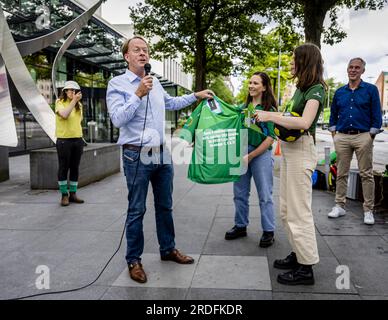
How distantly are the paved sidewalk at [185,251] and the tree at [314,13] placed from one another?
4.48 metres

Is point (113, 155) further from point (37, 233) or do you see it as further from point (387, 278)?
point (387, 278)

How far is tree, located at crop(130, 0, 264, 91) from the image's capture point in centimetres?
1914

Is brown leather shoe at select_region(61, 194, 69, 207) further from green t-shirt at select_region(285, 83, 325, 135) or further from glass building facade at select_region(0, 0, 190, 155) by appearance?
glass building facade at select_region(0, 0, 190, 155)

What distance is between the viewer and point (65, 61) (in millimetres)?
20016

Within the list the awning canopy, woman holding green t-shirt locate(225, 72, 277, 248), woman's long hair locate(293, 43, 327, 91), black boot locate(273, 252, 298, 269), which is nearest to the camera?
woman's long hair locate(293, 43, 327, 91)

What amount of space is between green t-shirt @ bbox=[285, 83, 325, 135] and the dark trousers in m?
4.44

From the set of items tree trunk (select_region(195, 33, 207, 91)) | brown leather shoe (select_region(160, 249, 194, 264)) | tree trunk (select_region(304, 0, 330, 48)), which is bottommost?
brown leather shoe (select_region(160, 249, 194, 264))

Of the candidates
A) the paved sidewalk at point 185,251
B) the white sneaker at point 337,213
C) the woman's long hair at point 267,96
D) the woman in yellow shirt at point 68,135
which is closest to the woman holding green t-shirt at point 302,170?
the paved sidewalk at point 185,251

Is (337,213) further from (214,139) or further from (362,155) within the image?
(214,139)

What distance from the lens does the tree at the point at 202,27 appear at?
19.1 metres

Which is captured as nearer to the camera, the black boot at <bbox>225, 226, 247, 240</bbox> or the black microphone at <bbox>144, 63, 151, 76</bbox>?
the black microphone at <bbox>144, 63, 151, 76</bbox>

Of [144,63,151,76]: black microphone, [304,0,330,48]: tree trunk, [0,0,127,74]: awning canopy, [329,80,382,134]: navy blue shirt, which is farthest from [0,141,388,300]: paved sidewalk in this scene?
[0,0,127,74]: awning canopy

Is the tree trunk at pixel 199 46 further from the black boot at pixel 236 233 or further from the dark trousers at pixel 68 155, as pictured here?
the black boot at pixel 236 233
